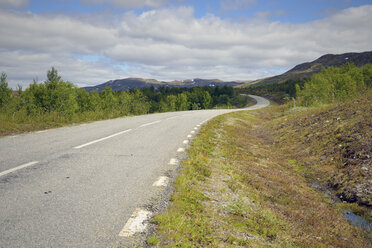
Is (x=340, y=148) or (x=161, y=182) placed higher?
(x=161, y=182)

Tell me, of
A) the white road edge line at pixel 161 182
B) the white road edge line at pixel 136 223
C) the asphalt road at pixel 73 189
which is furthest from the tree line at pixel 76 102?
the white road edge line at pixel 136 223

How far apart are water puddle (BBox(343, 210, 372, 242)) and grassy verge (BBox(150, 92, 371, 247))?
171 mm

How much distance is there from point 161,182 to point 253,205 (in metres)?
1.93

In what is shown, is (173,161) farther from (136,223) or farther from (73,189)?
(136,223)

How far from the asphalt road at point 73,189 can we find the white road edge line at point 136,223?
0.22 feet

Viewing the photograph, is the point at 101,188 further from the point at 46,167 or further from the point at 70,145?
the point at 70,145

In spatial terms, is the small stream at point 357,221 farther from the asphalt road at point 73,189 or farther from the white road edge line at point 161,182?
the asphalt road at point 73,189

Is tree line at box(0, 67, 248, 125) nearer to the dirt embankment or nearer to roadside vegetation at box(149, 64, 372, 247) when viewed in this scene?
roadside vegetation at box(149, 64, 372, 247)

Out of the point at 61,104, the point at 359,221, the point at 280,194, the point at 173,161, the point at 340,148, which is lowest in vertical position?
the point at 359,221

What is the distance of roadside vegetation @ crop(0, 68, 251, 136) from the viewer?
1371 centimetres

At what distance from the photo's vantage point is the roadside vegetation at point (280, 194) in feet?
10.9

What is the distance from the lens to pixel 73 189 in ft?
13.5

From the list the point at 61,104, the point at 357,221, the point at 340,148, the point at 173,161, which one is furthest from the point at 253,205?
the point at 61,104

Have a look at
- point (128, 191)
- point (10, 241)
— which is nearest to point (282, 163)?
point (128, 191)
